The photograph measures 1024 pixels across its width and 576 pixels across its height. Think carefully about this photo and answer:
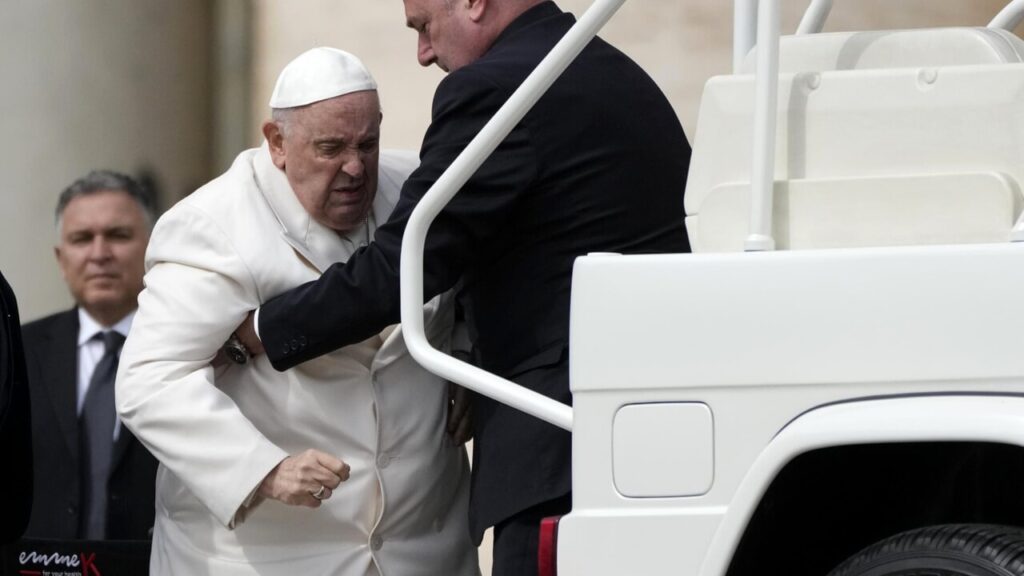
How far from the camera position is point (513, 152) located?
10.8 ft

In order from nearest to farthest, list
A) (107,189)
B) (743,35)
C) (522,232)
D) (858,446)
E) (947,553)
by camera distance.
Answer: (947,553) → (858,446) → (743,35) → (522,232) → (107,189)

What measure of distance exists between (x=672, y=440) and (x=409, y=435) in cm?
117

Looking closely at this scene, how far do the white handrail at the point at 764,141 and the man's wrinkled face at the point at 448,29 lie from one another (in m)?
0.97

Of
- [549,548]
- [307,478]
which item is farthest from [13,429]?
[549,548]

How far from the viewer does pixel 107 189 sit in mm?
6121

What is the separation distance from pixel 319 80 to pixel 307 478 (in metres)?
0.82

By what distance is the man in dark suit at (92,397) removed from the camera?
5.64 metres

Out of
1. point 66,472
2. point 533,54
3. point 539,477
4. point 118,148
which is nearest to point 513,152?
point 533,54

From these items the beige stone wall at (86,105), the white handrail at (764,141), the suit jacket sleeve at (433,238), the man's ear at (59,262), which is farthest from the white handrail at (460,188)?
the beige stone wall at (86,105)

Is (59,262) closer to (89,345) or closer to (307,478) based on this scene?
(89,345)

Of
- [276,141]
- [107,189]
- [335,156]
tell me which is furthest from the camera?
[107,189]

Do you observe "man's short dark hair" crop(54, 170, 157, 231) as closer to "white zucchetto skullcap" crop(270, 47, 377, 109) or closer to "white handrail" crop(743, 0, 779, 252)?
"white zucchetto skullcap" crop(270, 47, 377, 109)

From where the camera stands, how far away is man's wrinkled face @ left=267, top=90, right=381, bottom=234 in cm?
369

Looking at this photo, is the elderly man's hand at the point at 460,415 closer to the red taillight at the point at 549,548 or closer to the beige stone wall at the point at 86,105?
the red taillight at the point at 549,548
